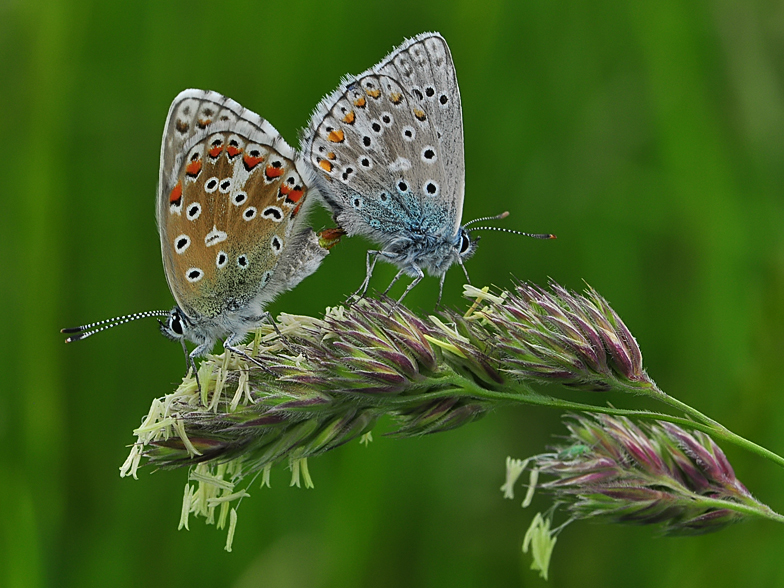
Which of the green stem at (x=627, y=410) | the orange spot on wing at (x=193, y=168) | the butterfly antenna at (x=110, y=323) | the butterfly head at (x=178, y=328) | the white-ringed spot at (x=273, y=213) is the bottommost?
the green stem at (x=627, y=410)

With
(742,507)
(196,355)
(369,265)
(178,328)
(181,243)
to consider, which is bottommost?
(742,507)

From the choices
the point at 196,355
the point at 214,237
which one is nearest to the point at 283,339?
the point at 196,355

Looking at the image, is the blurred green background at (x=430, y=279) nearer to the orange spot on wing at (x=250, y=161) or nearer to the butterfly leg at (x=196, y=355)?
the butterfly leg at (x=196, y=355)

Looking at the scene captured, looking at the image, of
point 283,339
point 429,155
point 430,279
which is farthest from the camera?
point 430,279

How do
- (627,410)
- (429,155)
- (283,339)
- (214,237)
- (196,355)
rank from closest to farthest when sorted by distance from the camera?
(627,410), (283,339), (196,355), (214,237), (429,155)

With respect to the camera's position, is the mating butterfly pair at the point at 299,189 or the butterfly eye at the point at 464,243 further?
the butterfly eye at the point at 464,243

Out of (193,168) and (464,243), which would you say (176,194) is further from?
(464,243)

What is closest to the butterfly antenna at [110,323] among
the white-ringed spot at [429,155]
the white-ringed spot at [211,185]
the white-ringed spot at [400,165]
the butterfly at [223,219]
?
the butterfly at [223,219]

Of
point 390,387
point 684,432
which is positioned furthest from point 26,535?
point 684,432
